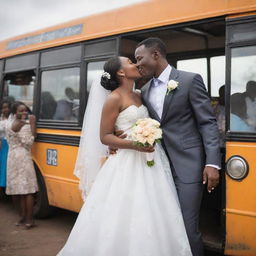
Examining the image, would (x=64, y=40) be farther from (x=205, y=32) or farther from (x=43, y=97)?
(x=205, y=32)

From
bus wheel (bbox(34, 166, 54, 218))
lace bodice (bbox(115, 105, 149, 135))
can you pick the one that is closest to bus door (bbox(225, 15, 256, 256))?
lace bodice (bbox(115, 105, 149, 135))

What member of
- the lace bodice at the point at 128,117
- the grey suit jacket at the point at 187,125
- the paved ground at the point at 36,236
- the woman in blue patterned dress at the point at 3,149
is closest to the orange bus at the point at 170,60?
the paved ground at the point at 36,236

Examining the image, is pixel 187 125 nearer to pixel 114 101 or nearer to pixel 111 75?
pixel 114 101

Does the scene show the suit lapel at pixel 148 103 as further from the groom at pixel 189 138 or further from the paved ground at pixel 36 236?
the paved ground at pixel 36 236

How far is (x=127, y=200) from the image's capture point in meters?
3.08

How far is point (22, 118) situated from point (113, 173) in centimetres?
272

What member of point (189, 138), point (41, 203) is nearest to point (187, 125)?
point (189, 138)

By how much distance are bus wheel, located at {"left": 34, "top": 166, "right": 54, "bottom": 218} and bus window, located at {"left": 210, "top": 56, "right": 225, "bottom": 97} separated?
285 centimetres

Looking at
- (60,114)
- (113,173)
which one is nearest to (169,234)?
(113,173)

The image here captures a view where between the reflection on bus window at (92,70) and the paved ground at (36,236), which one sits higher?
the reflection on bus window at (92,70)

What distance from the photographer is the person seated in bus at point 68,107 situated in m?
5.15

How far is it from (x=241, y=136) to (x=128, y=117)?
1.05 m

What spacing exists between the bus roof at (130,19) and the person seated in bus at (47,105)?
72 cm

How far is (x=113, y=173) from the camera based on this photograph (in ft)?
10.6
